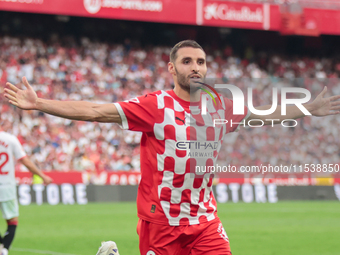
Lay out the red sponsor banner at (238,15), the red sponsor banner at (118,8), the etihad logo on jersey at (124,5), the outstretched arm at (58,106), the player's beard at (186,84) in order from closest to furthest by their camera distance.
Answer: the outstretched arm at (58,106), the player's beard at (186,84), the red sponsor banner at (118,8), the etihad logo on jersey at (124,5), the red sponsor banner at (238,15)

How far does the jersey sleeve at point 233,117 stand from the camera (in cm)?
479

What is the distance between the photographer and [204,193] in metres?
4.50

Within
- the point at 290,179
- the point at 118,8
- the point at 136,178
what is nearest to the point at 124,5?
the point at 118,8

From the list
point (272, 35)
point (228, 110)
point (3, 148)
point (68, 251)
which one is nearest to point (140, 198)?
point (228, 110)

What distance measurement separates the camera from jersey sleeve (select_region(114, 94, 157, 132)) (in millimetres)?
4324

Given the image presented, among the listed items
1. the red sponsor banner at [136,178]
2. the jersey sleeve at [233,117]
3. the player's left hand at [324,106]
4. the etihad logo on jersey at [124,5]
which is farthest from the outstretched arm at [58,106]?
the etihad logo on jersey at [124,5]

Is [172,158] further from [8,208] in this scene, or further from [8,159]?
[8,159]

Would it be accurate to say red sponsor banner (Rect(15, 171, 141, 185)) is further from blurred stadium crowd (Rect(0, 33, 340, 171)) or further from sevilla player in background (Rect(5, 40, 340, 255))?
sevilla player in background (Rect(5, 40, 340, 255))

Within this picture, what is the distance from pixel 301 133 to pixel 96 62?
10.1m

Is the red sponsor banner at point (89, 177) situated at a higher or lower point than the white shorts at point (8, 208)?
lower

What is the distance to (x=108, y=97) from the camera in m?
22.9

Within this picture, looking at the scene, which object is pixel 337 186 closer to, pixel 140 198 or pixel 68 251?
pixel 68 251

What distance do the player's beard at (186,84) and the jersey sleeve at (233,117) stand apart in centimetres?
43

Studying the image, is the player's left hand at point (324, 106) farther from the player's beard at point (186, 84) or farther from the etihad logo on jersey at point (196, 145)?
the player's beard at point (186, 84)
